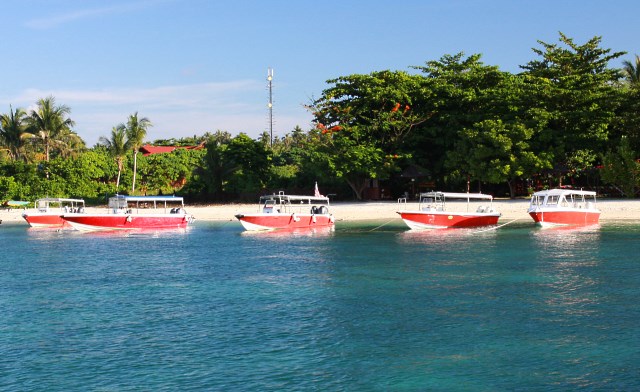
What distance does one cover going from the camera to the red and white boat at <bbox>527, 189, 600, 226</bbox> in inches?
1817

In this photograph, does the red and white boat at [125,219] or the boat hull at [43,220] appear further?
the boat hull at [43,220]

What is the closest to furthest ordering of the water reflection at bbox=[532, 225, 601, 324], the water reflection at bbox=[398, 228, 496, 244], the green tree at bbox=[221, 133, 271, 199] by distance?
the water reflection at bbox=[532, 225, 601, 324]
the water reflection at bbox=[398, 228, 496, 244]
the green tree at bbox=[221, 133, 271, 199]

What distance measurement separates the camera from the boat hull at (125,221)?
49.3 meters

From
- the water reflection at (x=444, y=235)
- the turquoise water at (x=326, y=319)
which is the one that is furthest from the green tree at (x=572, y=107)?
the turquoise water at (x=326, y=319)

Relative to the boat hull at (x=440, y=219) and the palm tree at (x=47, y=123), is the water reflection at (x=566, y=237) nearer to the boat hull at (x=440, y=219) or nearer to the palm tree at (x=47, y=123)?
the boat hull at (x=440, y=219)

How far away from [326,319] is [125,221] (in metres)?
34.4

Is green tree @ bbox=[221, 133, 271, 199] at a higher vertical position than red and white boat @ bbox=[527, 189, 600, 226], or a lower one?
higher

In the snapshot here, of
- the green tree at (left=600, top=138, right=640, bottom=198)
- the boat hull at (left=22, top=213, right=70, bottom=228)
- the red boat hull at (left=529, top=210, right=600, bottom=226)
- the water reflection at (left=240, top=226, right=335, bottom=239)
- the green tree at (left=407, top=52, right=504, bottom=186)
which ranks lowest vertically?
the water reflection at (left=240, top=226, right=335, bottom=239)

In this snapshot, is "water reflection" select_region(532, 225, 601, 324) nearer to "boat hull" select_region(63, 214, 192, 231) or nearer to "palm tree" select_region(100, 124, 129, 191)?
"boat hull" select_region(63, 214, 192, 231)

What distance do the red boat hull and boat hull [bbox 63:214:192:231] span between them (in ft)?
85.3

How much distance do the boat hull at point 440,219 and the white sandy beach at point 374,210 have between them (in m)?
7.33

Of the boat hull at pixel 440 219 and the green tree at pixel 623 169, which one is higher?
the green tree at pixel 623 169

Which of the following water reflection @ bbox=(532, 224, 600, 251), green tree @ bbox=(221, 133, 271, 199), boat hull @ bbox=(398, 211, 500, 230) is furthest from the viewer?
green tree @ bbox=(221, 133, 271, 199)

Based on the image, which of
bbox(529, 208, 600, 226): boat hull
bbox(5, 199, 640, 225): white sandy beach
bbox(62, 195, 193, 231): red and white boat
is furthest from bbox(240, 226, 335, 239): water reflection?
bbox(529, 208, 600, 226): boat hull
